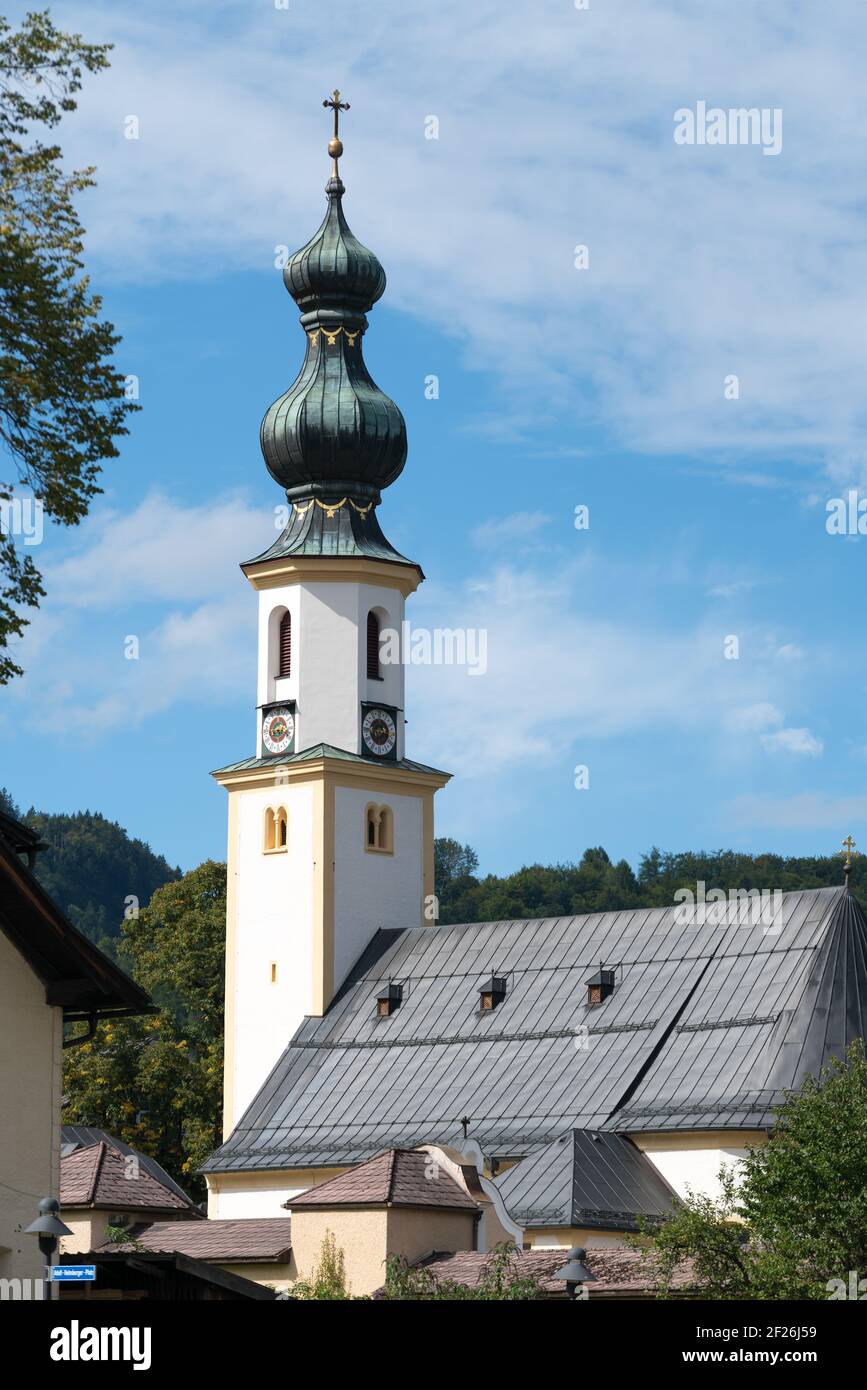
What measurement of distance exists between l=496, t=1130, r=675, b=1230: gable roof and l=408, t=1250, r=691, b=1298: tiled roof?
8771 mm

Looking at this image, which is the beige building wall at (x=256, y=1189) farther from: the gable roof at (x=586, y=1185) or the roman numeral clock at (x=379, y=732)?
the roman numeral clock at (x=379, y=732)

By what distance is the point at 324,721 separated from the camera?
2429 inches

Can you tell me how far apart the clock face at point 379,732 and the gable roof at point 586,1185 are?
A: 14609 mm

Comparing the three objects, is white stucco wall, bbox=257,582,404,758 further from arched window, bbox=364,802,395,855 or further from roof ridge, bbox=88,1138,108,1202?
roof ridge, bbox=88,1138,108,1202

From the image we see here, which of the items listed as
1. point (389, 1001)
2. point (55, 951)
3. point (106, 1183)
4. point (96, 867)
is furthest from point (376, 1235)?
point (96, 867)

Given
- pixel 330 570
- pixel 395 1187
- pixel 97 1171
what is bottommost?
pixel 395 1187

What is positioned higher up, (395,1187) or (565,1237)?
(395,1187)

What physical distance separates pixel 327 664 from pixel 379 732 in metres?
2.15

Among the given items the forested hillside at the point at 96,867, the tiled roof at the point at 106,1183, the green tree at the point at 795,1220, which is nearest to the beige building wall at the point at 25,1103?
the green tree at the point at 795,1220

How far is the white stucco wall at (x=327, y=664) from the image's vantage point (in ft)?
202

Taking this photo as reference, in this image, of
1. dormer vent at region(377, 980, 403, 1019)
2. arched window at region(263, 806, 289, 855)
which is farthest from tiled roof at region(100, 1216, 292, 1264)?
arched window at region(263, 806, 289, 855)

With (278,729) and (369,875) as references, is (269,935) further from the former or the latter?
(278,729)

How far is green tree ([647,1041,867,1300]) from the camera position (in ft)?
96.0

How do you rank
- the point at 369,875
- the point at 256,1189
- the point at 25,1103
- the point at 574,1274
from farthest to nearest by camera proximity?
the point at 369,875, the point at 256,1189, the point at 25,1103, the point at 574,1274
